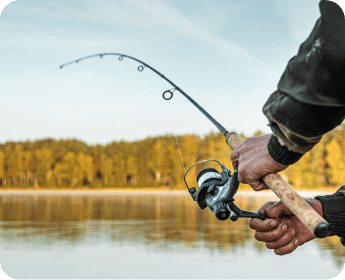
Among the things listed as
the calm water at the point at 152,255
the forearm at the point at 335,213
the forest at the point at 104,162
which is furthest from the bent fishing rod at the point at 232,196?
the forest at the point at 104,162

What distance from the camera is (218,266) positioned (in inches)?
317

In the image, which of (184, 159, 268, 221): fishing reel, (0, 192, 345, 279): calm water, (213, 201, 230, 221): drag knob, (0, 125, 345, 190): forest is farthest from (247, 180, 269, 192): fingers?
(0, 125, 345, 190): forest

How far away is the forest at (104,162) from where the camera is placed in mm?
46000

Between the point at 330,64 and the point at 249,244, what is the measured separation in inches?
403

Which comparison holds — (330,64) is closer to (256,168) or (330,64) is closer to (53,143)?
(256,168)

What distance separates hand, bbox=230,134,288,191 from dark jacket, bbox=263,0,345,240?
0.03 meters

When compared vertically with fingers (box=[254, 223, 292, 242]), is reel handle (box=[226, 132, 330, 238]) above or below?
above

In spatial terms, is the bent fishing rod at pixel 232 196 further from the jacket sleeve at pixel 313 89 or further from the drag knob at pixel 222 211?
the jacket sleeve at pixel 313 89

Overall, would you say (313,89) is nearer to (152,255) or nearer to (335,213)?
(335,213)

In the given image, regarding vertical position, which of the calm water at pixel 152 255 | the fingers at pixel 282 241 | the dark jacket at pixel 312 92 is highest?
the dark jacket at pixel 312 92

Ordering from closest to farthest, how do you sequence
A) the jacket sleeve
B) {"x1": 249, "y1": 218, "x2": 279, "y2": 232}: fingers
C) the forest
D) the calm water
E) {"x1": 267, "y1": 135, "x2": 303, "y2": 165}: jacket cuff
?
the jacket sleeve, {"x1": 267, "y1": 135, "x2": 303, "y2": 165}: jacket cuff, {"x1": 249, "y1": 218, "x2": 279, "y2": 232}: fingers, the calm water, the forest

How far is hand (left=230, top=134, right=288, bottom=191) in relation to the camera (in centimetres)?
141

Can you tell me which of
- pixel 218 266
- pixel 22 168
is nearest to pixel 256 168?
pixel 218 266

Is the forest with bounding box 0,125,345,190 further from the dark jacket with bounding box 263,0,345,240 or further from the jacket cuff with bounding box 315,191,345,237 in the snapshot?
the dark jacket with bounding box 263,0,345,240
